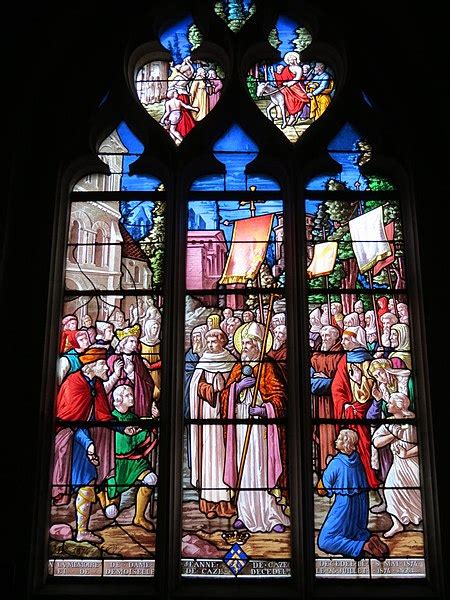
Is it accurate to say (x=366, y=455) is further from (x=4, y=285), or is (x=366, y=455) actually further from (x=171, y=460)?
(x=4, y=285)

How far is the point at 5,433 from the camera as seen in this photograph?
235 inches

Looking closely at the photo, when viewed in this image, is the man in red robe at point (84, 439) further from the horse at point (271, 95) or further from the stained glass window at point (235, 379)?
the horse at point (271, 95)

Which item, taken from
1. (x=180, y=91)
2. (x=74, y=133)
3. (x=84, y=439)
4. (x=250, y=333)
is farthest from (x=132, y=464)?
(x=180, y=91)

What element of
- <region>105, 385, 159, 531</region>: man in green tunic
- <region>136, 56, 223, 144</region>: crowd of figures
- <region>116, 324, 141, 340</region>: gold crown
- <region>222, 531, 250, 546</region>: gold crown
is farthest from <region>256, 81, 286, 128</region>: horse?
<region>222, 531, 250, 546</region>: gold crown

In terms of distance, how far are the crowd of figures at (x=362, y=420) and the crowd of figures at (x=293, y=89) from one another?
1.43 metres

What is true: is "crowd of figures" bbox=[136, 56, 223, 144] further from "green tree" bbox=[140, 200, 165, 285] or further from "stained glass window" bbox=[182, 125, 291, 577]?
"green tree" bbox=[140, 200, 165, 285]

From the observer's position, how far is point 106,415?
245 inches

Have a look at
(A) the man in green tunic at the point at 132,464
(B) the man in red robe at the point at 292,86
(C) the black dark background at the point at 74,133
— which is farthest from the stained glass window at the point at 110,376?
(B) the man in red robe at the point at 292,86

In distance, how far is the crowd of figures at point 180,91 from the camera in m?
7.08

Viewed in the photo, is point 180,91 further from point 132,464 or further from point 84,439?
point 132,464

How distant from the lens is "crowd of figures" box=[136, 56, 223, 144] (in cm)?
708

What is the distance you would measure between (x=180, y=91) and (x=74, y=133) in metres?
0.80

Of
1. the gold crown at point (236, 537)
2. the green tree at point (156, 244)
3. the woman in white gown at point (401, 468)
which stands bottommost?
the gold crown at point (236, 537)

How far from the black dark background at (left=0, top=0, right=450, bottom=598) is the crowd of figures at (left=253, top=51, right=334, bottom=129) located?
0.26 m
